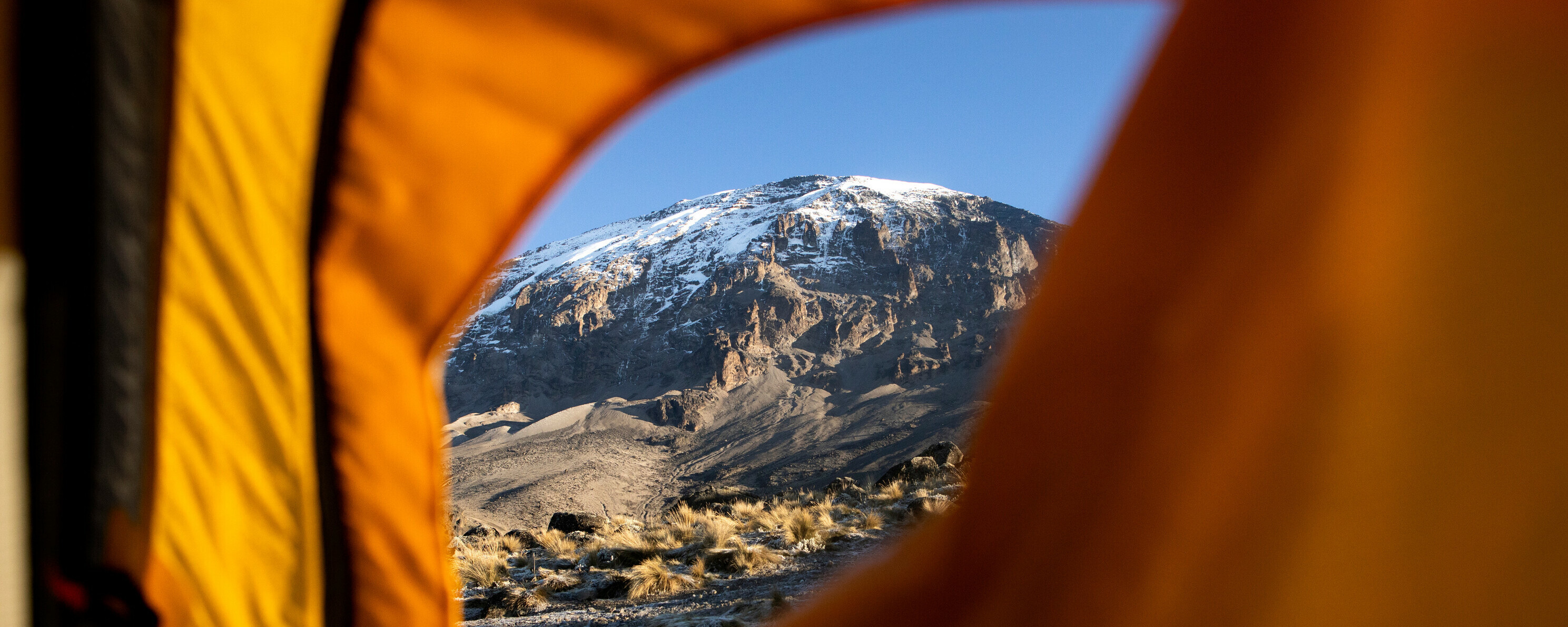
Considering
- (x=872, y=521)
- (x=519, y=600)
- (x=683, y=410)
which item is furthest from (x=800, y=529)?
(x=683, y=410)

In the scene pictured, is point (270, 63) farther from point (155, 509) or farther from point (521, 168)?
point (155, 509)

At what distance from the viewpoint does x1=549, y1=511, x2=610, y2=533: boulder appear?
8023 millimetres

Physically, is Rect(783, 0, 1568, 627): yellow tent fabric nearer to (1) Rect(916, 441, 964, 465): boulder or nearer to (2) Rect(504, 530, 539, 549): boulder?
(2) Rect(504, 530, 539, 549): boulder

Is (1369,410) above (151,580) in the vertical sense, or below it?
above

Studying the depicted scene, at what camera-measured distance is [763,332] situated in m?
45.2

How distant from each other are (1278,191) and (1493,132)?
0.13m

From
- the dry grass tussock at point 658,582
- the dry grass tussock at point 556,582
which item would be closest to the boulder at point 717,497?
the dry grass tussock at point 556,582

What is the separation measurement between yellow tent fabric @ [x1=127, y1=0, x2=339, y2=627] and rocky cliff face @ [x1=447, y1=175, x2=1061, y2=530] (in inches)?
804

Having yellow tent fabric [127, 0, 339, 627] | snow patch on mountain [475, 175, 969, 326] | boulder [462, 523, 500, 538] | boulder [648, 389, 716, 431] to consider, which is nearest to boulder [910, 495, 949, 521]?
yellow tent fabric [127, 0, 339, 627]

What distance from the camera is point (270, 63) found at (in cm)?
105

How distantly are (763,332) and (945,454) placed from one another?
35445 mm

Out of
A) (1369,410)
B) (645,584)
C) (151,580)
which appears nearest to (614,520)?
(645,584)

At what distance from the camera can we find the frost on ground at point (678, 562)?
148 inches

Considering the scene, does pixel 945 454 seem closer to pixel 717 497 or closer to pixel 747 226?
pixel 717 497
